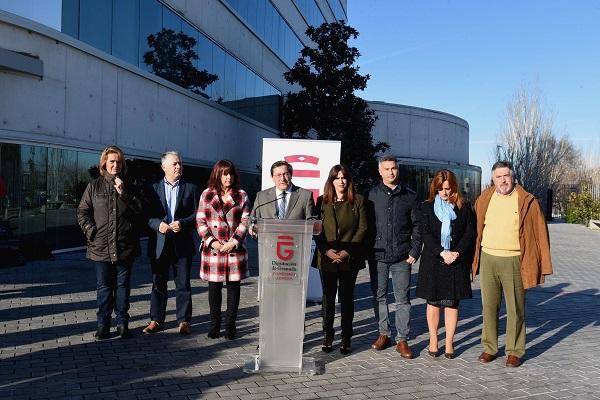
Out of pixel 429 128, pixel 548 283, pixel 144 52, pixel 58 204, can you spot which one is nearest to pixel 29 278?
pixel 58 204

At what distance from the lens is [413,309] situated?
8.51 m

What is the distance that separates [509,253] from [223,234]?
9.52 ft

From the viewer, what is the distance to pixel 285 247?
5.32 metres

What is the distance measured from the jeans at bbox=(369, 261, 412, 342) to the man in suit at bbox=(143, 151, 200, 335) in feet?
6.88

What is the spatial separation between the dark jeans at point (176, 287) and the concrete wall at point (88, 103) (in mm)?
7087

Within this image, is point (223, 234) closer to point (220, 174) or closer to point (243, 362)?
point (220, 174)

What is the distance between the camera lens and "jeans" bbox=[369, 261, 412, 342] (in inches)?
240

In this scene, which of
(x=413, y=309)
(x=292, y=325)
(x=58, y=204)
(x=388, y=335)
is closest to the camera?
(x=292, y=325)

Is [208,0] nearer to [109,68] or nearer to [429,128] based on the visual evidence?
[109,68]

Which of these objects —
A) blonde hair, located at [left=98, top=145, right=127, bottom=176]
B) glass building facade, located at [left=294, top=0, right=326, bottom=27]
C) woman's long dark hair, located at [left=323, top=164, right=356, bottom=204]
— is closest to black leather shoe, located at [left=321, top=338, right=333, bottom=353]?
woman's long dark hair, located at [left=323, top=164, right=356, bottom=204]

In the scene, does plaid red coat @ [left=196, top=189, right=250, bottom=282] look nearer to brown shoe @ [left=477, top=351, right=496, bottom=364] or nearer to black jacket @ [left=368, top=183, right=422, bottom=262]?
black jacket @ [left=368, top=183, right=422, bottom=262]

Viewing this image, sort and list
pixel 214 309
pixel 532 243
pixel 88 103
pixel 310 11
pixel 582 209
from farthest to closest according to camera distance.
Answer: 1. pixel 582 209
2. pixel 310 11
3. pixel 88 103
4. pixel 214 309
5. pixel 532 243

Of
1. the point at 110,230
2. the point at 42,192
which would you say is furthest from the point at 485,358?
the point at 42,192

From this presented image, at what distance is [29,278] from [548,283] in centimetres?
966
